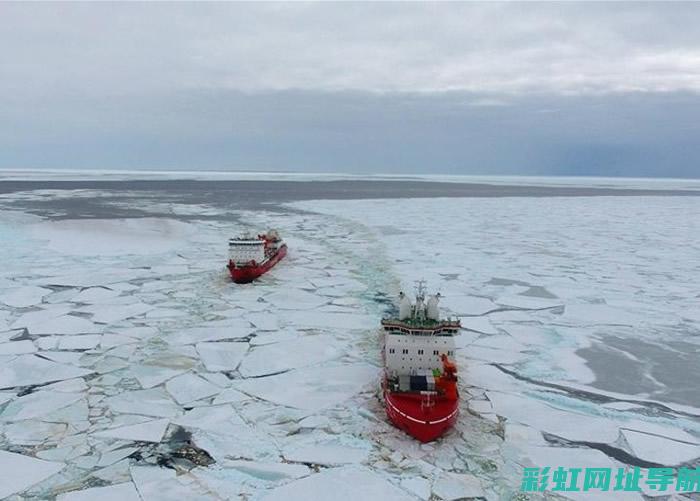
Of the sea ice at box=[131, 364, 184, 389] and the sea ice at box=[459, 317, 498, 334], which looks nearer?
the sea ice at box=[131, 364, 184, 389]

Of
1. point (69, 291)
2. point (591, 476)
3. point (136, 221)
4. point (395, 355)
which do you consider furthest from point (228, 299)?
point (136, 221)

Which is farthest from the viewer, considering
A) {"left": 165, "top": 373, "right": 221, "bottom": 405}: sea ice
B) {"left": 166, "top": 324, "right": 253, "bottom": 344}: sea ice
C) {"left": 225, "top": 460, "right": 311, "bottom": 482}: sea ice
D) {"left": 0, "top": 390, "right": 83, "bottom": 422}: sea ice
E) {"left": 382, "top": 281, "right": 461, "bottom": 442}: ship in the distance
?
{"left": 166, "top": 324, "right": 253, "bottom": 344}: sea ice

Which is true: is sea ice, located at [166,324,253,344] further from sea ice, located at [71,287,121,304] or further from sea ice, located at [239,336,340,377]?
sea ice, located at [71,287,121,304]

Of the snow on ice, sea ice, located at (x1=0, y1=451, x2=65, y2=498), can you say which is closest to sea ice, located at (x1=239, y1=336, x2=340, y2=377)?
the snow on ice

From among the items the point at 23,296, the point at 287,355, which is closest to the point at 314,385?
the point at 287,355

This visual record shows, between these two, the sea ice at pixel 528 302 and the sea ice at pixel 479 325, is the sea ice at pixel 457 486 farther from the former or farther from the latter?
the sea ice at pixel 528 302

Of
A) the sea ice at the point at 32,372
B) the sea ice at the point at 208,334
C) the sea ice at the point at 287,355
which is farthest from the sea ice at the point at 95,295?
the sea ice at the point at 287,355
